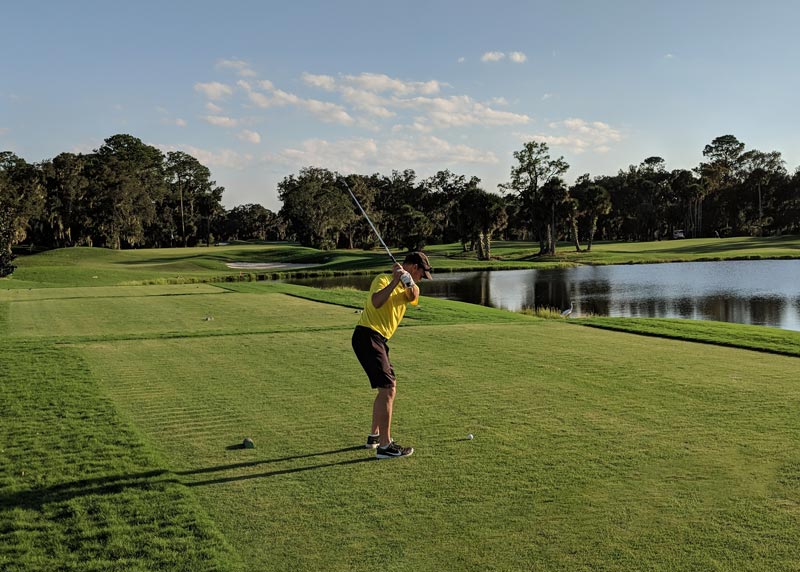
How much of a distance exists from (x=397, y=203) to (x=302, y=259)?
54.9 m

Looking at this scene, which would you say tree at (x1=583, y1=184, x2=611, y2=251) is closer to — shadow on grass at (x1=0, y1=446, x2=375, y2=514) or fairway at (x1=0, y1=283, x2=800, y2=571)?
fairway at (x1=0, y1=283, x2=800, y2=571)

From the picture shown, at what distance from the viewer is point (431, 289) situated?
4709cm

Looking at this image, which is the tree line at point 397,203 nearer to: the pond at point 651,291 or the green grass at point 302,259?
the green grass at point 302,259

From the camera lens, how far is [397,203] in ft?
445

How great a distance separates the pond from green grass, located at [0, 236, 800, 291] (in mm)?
8855

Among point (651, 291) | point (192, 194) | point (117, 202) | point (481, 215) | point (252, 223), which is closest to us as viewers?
point (651, 291)

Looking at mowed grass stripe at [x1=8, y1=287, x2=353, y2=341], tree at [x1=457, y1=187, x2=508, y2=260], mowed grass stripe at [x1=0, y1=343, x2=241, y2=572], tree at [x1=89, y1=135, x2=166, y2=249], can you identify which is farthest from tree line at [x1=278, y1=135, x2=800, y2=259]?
mowed grass stripe at [x1=0, y1=343, x2=241, y2=572]

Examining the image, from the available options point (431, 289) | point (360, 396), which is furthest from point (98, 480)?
point (431, 289)

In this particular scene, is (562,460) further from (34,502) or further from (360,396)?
(34,502)

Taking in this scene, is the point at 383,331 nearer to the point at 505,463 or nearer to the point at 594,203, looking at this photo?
the point at 505,463

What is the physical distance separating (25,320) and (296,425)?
56.4ft

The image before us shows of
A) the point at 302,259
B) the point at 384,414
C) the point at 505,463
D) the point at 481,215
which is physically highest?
the point at 481,215

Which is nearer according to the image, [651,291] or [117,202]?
[651,291]

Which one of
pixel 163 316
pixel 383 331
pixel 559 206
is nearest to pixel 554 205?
pixel 559 206
